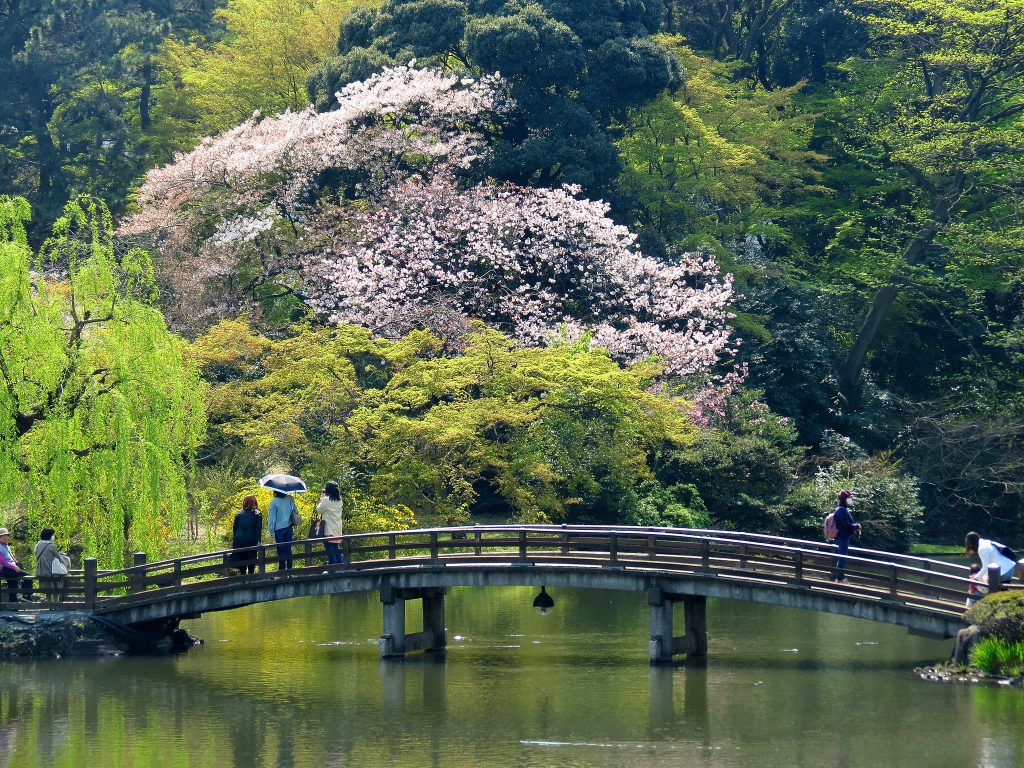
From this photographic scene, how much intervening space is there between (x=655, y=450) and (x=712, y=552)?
15.2 metres

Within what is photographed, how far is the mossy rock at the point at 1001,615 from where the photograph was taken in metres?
21.8

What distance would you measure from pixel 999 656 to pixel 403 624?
992cm

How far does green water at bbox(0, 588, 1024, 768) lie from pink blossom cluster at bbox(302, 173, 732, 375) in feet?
44.0

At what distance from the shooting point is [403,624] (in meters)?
27.0

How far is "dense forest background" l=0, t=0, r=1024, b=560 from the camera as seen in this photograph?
123ft

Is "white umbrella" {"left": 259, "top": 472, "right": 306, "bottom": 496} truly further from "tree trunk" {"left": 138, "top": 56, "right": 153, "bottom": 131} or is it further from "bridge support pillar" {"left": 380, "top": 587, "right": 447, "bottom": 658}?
"tree trunk" {"left": 138, "top": 56, "right": 153, "bottom": 131}

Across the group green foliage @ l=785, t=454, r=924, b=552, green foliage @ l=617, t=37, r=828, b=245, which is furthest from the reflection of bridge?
green foliage @ l=617, t=37, r=828, b=245

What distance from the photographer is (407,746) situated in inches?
785

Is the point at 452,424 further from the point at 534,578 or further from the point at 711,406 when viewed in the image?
the point at 534,578

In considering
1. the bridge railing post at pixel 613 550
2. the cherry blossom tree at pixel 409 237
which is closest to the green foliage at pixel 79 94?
the cherry blossom tree at pixel 409 237

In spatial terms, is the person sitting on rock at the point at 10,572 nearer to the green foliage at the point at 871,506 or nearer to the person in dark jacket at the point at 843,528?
the person in dark jacket at the point at 843,528

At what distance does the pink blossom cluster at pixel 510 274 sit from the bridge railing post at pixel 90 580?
15.8 meters

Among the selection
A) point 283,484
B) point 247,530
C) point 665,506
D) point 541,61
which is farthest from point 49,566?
point 541,61

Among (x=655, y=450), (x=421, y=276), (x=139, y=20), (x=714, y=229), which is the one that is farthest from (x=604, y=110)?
(x=139, y=20)
